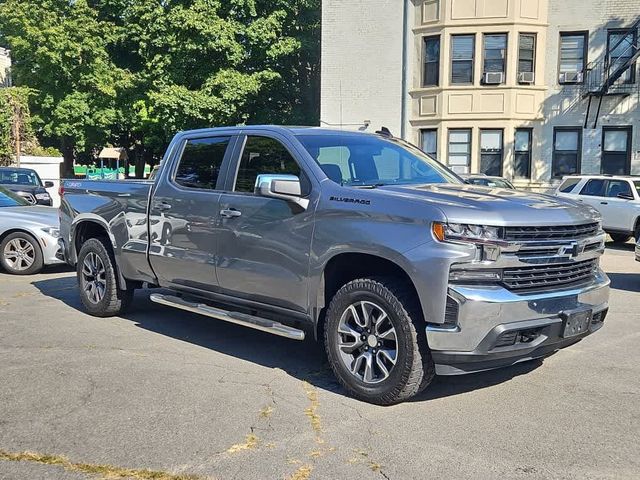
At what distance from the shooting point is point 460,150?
74.9 ft

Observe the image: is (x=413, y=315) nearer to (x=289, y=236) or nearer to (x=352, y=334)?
(x=352, y=334)


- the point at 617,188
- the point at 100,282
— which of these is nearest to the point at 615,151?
the point at 617,188

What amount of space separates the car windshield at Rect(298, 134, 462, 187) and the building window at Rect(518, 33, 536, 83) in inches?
687

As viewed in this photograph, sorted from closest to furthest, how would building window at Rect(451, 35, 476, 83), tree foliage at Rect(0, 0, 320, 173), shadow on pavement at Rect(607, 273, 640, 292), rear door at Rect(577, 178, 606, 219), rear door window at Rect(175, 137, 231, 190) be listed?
rear door window at Rect(175, 137, 231, 190) → shadow on pavement at Rect(607, 273, 640, 292) → rear door at Rect(577, 178, 606, 219) → building window at Rect(451, 35, 476, 83) → tree foliage at Rect(0, 0, 320, 173)

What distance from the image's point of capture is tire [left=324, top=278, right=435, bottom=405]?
441 cm

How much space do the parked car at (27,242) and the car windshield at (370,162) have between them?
6160 mm

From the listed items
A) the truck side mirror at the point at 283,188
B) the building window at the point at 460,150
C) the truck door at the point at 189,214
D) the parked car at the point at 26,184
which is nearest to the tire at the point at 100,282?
the truck door at the point at 189,214

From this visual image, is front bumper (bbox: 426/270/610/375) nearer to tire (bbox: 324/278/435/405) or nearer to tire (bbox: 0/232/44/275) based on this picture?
tire (bbox: 324/278/435/405)

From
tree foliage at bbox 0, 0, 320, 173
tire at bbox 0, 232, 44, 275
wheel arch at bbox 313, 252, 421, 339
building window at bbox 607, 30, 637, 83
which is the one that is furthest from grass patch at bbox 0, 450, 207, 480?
tree foliage at bbox 0, 0, 320, 173

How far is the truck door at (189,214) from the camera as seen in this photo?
5.87 m

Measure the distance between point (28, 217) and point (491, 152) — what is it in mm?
16292

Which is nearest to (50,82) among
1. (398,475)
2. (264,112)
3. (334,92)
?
(264,112)

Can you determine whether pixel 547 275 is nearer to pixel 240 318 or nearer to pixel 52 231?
pixel 240 318

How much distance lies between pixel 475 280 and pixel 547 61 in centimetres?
2019
